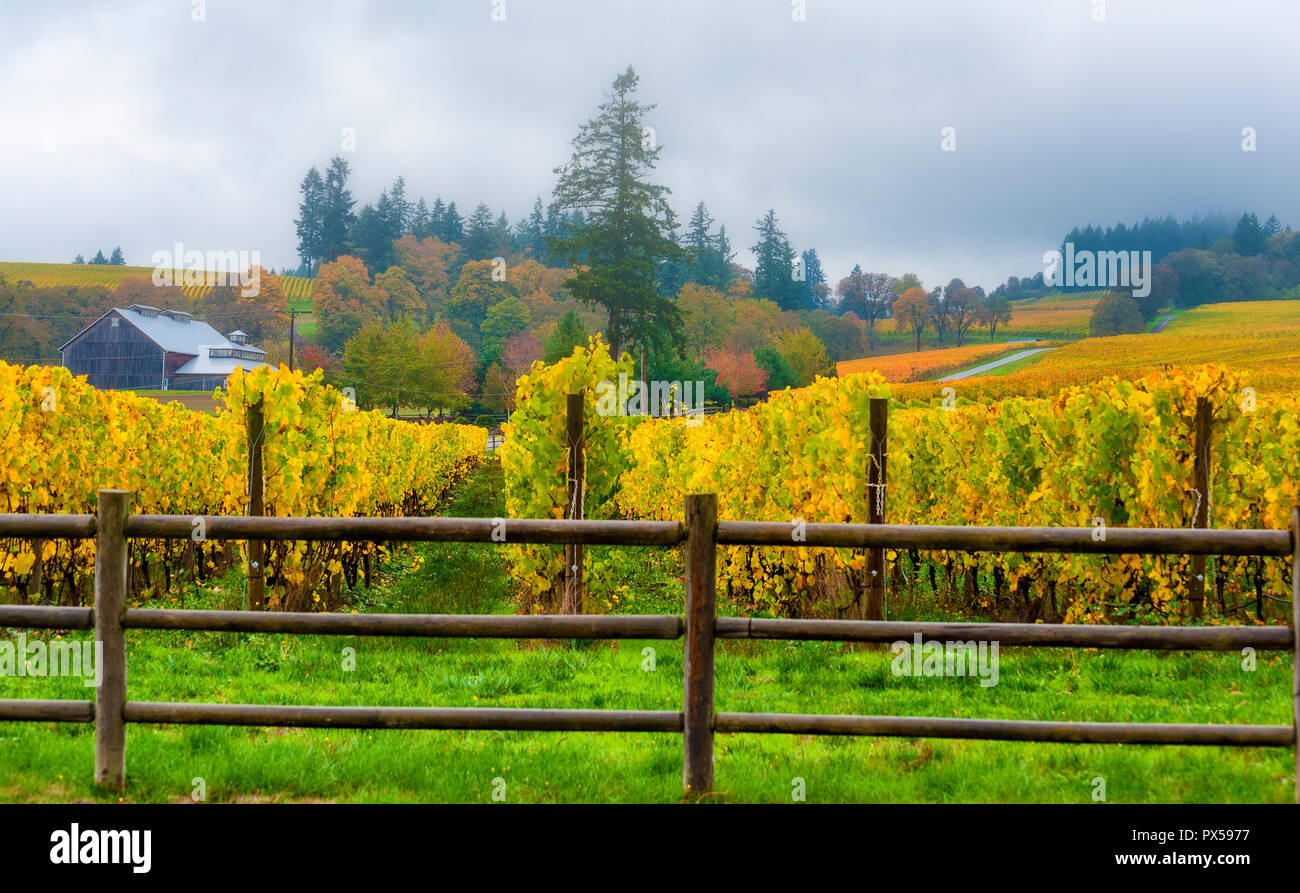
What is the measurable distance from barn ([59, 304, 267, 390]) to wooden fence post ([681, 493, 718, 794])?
7392cm

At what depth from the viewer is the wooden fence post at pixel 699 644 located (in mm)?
3672

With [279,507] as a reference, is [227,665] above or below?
below

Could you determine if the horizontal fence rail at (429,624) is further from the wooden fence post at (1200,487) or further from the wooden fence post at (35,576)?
the wooden fence post at (1200,487)

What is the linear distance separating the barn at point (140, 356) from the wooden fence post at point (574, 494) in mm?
69437

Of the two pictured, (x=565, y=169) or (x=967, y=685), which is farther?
(x=565, y=169)

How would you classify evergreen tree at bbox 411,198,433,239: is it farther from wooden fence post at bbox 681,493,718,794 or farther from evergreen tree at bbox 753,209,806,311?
wooden fence post at bbox 681,493,718,794

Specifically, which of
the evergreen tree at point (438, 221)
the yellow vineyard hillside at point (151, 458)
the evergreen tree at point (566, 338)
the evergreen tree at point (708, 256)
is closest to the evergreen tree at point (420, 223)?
the evergreen tree at point (438, 221)

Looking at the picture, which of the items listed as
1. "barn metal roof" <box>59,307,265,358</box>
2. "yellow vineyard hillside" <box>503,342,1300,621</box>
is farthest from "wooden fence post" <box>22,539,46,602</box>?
"barn metal roof" <box>59,307,265,358</box>

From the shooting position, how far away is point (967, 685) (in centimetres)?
593

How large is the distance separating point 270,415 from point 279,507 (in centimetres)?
99

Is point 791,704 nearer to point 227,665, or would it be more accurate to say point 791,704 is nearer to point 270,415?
point 227,665

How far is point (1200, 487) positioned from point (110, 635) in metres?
8.17

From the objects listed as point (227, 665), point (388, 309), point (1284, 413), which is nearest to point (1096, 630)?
point (227, 665)
